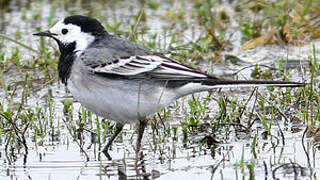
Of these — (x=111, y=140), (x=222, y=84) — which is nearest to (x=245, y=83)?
(x=222, y=84)

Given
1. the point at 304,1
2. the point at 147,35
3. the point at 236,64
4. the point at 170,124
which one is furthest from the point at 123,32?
the point at 170,124

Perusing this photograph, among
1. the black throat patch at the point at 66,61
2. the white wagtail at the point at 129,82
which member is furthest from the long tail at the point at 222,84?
the black throat patch at the point at 66,61

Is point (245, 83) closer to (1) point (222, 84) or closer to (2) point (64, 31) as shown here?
(1) point (222, 84)

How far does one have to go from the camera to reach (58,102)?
28.2 ft

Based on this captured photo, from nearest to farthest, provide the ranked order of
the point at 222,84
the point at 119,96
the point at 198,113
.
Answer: the point at 222,84, the point at 119,96, the point at 198,113

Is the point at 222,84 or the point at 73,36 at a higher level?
the point at 73,36

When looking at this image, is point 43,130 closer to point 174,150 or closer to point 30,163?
point 30,163

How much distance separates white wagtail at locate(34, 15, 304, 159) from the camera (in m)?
6.52

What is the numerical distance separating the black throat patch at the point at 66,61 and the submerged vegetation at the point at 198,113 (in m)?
0.43

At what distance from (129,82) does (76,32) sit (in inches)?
35.4

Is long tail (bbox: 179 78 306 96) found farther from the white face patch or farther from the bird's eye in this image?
the bird's eye

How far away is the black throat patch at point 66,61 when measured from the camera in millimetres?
6820

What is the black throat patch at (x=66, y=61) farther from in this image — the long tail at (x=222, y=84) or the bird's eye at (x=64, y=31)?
the long tail at (x=222, y=84)

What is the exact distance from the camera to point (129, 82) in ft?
21.7
